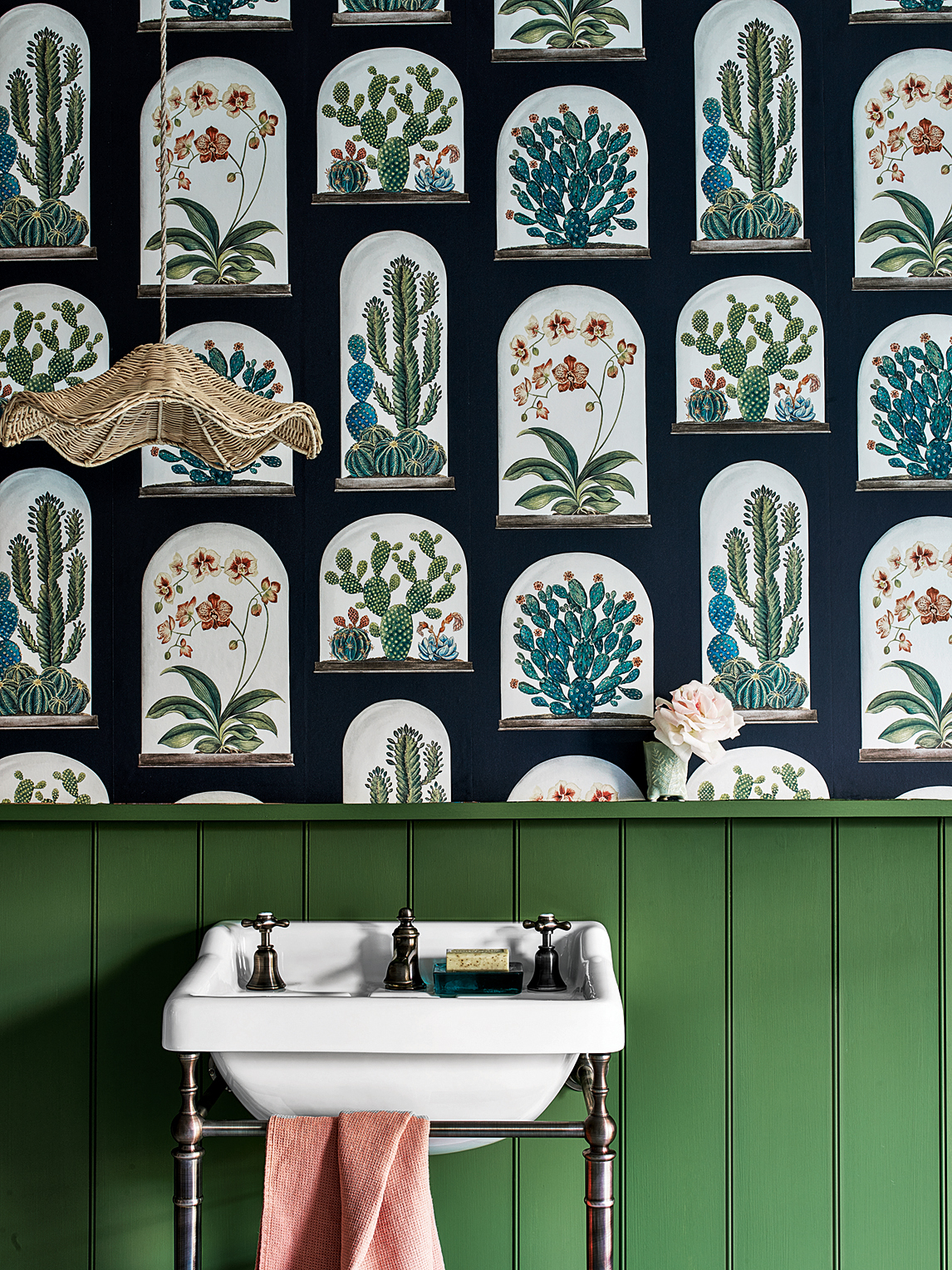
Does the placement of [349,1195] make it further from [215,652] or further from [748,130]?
[748,130]

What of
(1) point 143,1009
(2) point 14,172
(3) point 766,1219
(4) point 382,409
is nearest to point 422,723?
(4) point 382,409

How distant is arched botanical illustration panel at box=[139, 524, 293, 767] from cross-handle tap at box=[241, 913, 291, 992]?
0.95ft

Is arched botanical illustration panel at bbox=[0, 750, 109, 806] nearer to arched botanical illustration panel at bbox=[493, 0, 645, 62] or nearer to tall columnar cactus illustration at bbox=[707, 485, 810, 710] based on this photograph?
tall columnar cactus illustration at bbox=[707, 485, 810, 710]

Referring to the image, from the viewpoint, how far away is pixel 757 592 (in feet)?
5.95

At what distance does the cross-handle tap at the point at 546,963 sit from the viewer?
5.26 feet

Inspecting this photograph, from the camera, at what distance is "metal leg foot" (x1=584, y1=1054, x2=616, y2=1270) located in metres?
1.38

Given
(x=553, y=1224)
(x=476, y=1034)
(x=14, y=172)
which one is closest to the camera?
(x=476, y=1034)

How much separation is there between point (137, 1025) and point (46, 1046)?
0.52ft

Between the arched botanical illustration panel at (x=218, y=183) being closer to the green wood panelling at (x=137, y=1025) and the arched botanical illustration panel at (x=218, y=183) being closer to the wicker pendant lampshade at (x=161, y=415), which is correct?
the wicker pendant lampshade at (x=161, y=415)

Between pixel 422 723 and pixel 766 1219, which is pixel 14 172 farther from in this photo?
pixel 766 1219

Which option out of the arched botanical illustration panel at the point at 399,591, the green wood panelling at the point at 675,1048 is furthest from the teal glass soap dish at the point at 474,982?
the arched botanical illustration panel at the point at 399,591

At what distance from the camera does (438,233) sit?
1.84 meters

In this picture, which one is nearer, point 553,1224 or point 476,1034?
point 476,1034

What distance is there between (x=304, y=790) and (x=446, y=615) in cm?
38
